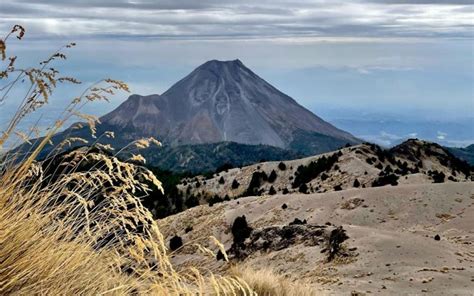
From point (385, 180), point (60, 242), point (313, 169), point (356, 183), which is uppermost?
point (60, 242)

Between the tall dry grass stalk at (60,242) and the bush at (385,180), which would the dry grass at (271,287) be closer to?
the tall dry grass stalk at (60,242)

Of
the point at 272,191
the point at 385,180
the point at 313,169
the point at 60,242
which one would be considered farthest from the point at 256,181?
the point at 60,242

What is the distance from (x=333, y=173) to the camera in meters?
58.8

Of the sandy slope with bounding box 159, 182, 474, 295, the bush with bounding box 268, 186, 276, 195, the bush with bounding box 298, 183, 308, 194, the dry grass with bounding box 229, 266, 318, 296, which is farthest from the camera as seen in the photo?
the bush with bounding box 268, 186, 276, 195

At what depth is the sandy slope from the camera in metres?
14.7

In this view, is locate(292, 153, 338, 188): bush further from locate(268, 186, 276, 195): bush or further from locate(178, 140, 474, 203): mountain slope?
locate(268, 186, 276, 195): bush

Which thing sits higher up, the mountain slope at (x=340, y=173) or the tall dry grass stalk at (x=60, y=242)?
the tall dry grass stalk at (x=60, y=242)

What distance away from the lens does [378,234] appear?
77.3 feet

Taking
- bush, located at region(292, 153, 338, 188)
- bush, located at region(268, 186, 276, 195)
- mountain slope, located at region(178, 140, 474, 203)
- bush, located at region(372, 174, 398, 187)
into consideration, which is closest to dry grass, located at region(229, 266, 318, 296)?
mountain slope, located at region(178, 140, 474, 203)

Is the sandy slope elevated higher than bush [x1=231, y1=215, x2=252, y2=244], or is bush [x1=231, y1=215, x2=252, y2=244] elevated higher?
the sandy slope

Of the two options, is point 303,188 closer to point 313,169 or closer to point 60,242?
point 313,169

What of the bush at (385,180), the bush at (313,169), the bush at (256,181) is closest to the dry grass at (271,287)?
the bush at (385,180)

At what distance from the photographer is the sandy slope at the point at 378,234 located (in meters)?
14.7

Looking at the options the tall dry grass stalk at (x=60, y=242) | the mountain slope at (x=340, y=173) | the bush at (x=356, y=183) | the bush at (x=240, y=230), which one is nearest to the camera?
the tall dry grass stalk at (x=60, y=242)
